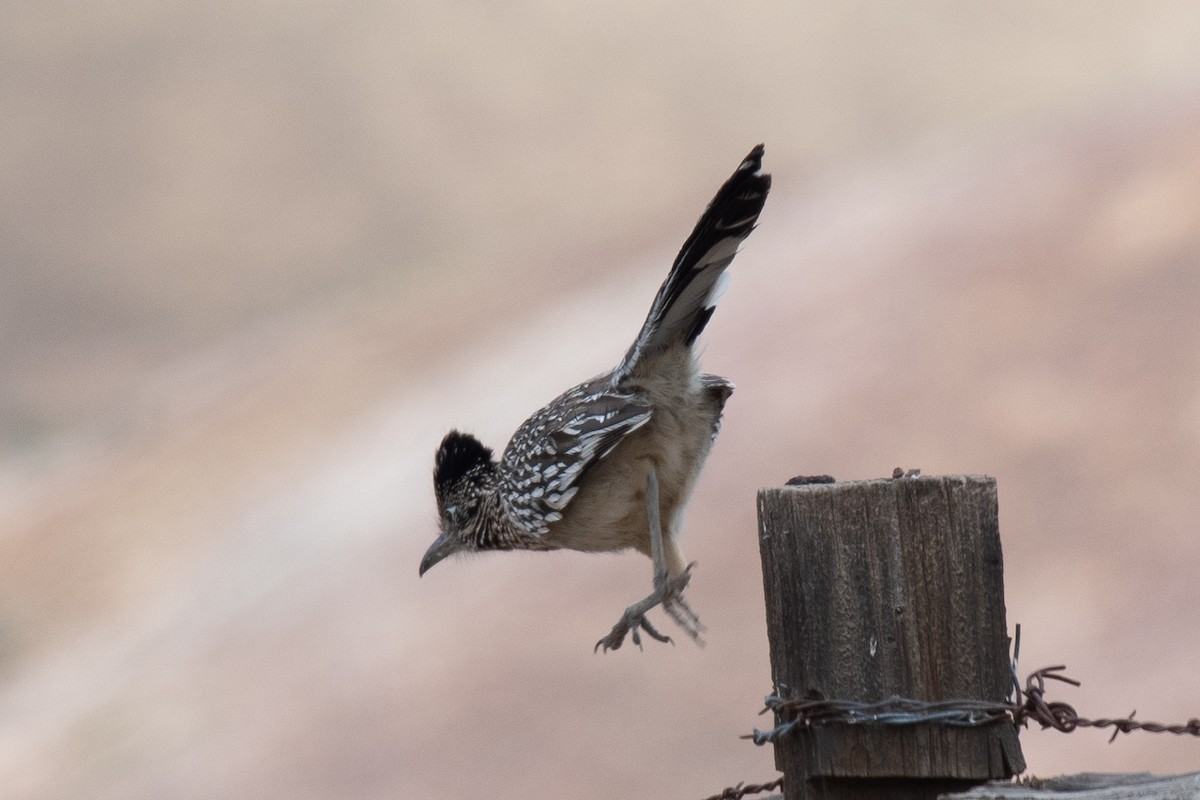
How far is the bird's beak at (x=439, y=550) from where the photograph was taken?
5.34 m

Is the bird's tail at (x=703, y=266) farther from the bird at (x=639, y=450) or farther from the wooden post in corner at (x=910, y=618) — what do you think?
the wooden post in corner at (x=910, y=618)

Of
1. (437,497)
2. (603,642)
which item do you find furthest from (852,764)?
(437,497)

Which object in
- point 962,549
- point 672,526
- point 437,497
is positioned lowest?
point 962,549

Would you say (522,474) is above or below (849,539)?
above

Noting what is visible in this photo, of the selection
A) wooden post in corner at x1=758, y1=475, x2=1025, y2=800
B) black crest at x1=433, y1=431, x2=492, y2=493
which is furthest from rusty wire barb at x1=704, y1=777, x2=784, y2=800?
black crest at x1=433, y1=431, x2=492, y2=493

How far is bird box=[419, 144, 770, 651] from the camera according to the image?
4125 millimetres

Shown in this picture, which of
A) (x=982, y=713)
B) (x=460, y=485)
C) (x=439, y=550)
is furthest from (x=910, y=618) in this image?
(x=439, y=550)

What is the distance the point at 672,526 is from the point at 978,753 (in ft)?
6.48

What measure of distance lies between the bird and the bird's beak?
21.0 inches

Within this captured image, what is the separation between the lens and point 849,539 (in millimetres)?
2785

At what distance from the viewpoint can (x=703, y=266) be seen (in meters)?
3.96

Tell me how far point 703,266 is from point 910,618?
5.07ft

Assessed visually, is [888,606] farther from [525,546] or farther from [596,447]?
[525,546]

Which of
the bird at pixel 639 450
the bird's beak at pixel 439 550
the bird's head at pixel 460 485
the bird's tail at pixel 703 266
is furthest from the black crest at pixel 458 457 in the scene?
the bird's tail at pixel 703 266
